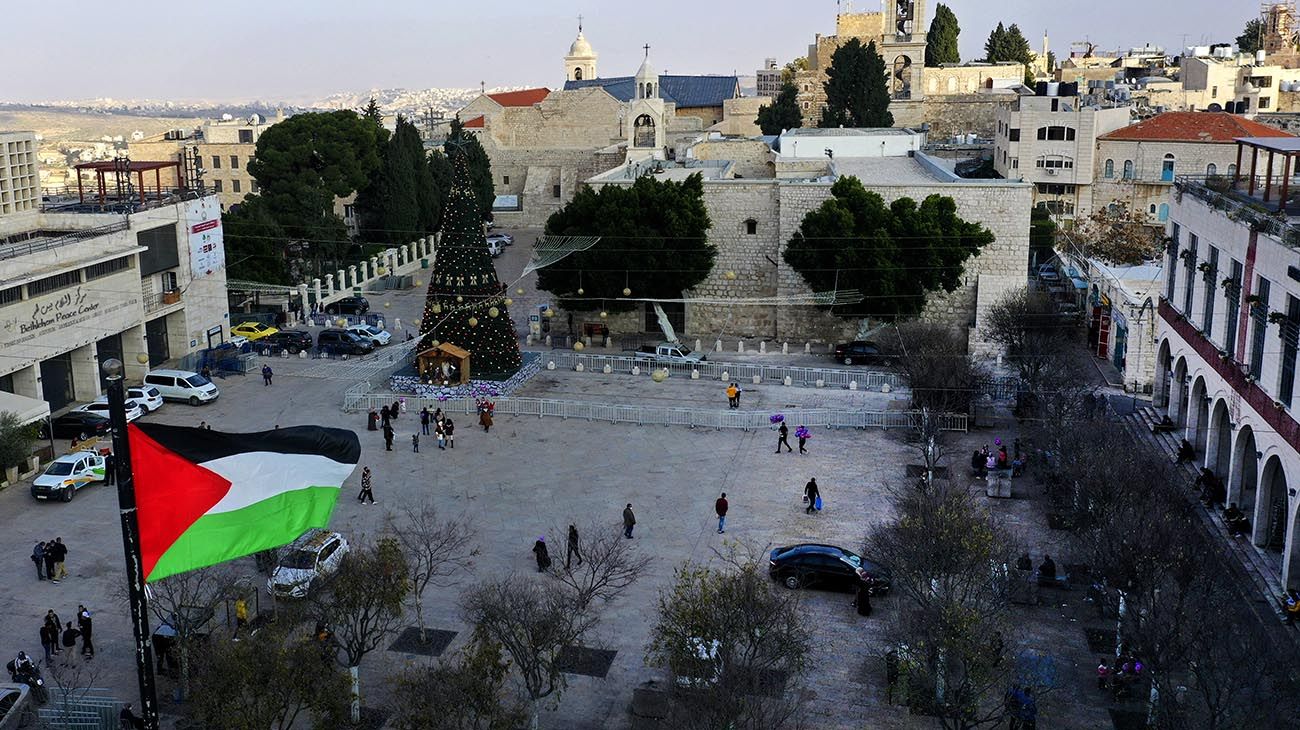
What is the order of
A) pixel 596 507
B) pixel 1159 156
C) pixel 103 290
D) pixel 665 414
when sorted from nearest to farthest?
1. pixel 596 507
2. pixel 665 414
3. pixel 103 290
4. pixel 1159 156

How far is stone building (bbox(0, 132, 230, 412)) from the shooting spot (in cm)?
3184

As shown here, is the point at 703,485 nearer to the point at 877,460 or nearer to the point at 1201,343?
the point at 877,460

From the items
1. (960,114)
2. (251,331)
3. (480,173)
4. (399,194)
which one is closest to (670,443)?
(251,331)

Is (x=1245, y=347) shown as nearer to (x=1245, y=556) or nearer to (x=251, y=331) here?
(x=1245, y=556)

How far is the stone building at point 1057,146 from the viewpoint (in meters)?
60.5

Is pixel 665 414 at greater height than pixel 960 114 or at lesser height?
lesser

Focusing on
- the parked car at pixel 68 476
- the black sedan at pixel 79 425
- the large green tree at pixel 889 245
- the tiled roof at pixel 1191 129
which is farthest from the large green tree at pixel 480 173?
the parked car at pixel 68 476

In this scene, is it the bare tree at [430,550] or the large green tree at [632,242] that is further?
the large green tree at [632,242]

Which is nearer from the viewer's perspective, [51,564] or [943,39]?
[51,564]

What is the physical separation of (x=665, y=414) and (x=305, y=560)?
1287 centimetres

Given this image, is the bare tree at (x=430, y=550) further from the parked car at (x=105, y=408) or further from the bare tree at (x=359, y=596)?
the parked car at (x=105, y=408)

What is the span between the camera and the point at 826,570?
21.9 metres

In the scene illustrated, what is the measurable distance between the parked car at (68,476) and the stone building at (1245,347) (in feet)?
77.6

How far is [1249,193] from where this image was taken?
26750mm
